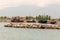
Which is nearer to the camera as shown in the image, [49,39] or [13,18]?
[49,39]

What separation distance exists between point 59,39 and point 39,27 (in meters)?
15.9

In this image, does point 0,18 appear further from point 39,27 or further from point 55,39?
point 55,39

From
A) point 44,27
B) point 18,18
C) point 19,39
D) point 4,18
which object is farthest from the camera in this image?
point 4,18

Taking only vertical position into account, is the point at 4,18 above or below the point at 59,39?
below

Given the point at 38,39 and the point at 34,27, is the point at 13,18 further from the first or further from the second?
the point at 38,39

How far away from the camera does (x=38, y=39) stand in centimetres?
2288

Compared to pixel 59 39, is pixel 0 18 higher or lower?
lower

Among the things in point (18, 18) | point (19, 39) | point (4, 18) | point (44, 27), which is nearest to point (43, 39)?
point (19, 39)

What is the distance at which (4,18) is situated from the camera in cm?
9138

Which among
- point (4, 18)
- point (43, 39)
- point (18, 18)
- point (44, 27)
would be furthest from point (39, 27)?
point (4, 18)

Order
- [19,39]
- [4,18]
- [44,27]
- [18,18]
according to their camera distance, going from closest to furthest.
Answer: [19,39], [44,27], [18,18], [4,18]

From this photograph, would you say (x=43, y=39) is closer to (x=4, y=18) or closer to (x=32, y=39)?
(x=32, y=39)

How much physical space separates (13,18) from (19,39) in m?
44.9

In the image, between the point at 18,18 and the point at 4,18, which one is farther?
the point at 4,18
